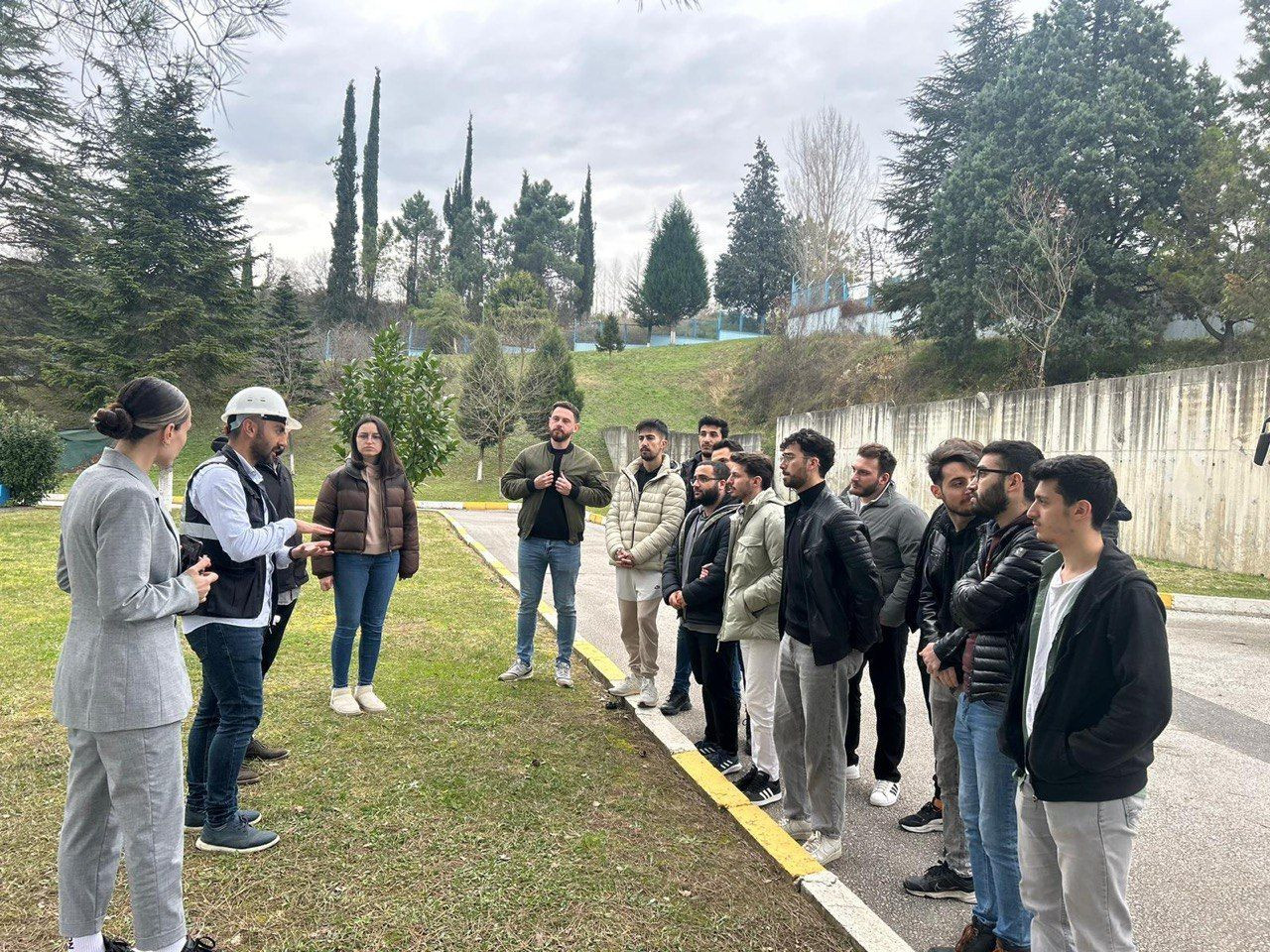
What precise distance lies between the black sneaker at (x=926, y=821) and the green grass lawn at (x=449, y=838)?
985 mm

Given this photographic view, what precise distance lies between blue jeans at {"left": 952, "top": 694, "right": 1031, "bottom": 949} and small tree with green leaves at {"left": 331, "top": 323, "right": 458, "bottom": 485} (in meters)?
13.3

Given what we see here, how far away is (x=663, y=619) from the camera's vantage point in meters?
9.69

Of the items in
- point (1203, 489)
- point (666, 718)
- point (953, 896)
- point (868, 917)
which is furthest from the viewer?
point (1203, 489)

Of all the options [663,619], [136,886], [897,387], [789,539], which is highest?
[897,387]

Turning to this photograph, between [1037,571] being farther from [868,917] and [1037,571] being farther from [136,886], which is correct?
[136,886]

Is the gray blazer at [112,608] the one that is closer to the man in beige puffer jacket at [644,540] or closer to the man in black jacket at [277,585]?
the man in black jacket at [277,585]

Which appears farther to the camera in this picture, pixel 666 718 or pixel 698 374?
pixel 698 374

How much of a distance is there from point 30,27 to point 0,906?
13.0 feet

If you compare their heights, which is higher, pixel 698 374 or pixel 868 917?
pixel 698 374

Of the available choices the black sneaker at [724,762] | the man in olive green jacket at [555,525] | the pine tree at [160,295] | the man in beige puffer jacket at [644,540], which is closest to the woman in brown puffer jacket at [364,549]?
the man in olive green jacket at [555,525]

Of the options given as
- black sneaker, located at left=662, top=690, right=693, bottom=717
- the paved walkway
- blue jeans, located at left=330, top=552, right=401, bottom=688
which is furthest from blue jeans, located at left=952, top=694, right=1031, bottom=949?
blue jeans, located at left=330, top=552, right=401, bottom=688

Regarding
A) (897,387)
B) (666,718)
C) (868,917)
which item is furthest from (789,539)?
(897,387)

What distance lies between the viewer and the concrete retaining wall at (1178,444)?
12359mm

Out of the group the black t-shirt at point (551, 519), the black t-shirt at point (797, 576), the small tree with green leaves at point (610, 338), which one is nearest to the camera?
the black t-shirt at point (797, 576)
